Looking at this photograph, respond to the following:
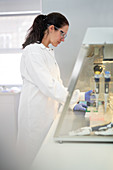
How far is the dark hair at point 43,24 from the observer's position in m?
1.48

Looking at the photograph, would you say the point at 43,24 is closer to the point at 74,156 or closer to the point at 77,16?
the point at 74,156

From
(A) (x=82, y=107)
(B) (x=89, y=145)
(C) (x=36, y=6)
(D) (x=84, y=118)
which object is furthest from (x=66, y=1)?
(B) (x=89, y=145)

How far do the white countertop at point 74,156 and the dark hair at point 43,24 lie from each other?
84 cm

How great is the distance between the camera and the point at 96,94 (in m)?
1.23

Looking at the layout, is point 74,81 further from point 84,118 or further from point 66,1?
point 66,1

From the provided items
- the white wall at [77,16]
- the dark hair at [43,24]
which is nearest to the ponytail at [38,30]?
the dark hair at [43,24]

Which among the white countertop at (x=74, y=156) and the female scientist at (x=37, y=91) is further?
the female scientist at (x=37, y=91)

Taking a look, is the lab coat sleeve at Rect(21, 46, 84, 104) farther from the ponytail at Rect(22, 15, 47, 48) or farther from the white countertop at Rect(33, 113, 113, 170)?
the white countertop at Rect(33, 113, 113, 170)

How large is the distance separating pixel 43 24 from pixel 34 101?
0.56 m

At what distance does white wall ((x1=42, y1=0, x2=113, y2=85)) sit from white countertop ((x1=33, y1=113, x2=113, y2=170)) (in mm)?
1882

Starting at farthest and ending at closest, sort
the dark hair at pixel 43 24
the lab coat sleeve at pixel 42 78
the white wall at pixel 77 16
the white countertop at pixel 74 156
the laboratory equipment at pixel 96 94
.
A: 1. the white wall at pixel 77 16
2. the dark hair at pixel 43 24
3. the lab coat sleeve at pixel 42 78
4. the laboratory equipment at pixel 96 94
5. the white countertop at pixel 74 156

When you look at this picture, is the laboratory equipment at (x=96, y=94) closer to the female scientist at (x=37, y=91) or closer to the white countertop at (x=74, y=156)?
the white countertop at (x=74, y=156)

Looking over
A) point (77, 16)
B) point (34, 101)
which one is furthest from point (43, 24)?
point (77, 16)

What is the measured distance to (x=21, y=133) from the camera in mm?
1541
